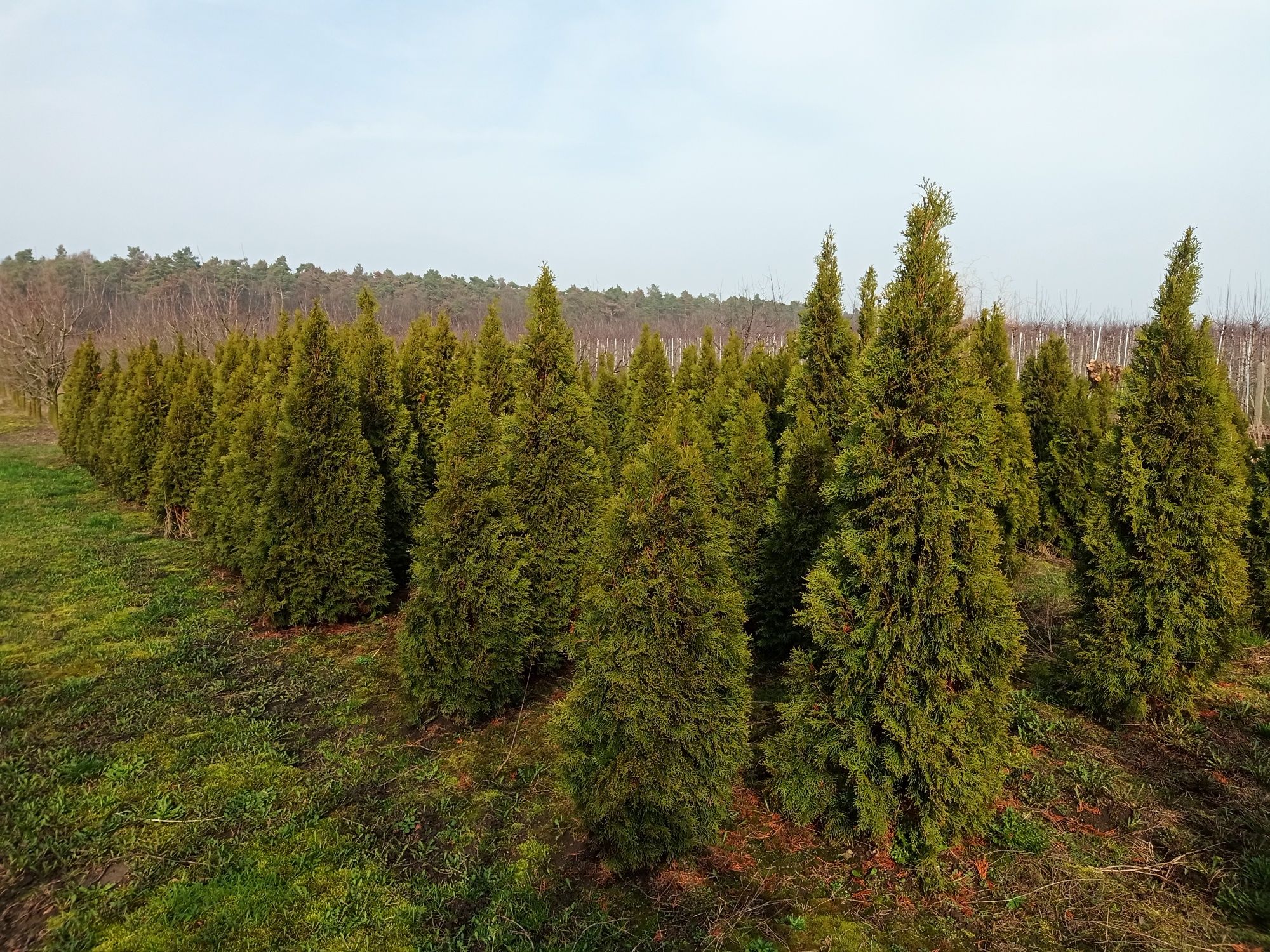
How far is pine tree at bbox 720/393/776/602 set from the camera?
299 inches

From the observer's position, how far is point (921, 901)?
12.1 ft

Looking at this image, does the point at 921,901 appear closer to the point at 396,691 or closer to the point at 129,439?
the point at 396,691

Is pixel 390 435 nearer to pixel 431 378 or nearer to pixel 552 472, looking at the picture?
pixel 431 378

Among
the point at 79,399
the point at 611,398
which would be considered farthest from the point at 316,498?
the point at 79,399

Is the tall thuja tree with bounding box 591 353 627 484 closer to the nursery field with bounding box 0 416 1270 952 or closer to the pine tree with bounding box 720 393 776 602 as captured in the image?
the pine tree with bounding box 720 393 776 602

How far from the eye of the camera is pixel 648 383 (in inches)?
572

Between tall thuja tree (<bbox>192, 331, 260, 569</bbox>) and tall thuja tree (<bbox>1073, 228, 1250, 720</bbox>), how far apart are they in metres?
9.27

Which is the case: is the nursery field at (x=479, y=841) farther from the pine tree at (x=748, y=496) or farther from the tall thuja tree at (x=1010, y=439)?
the tall thuja tree at (x=1010, y=439)

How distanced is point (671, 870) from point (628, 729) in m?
0.95

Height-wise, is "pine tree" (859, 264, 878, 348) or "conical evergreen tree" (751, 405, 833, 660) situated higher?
"pine tree" (859, 264, 878, 348)

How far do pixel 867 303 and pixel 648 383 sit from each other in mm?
6323

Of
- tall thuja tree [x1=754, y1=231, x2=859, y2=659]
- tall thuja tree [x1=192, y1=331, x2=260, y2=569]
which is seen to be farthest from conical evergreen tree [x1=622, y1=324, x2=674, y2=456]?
tall thuja tree [x1=192, y1=331, x2=260, y2=569]

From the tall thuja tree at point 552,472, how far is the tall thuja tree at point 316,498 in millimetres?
2344

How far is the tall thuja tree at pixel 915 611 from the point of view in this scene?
13.0ft
